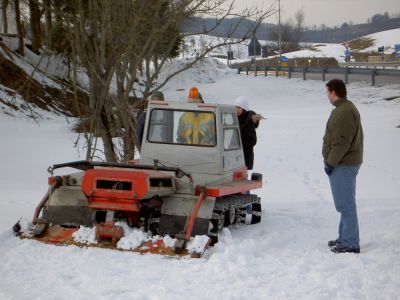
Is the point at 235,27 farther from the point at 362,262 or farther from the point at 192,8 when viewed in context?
the point at 362,262

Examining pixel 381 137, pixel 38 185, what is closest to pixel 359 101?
pixel 381 137

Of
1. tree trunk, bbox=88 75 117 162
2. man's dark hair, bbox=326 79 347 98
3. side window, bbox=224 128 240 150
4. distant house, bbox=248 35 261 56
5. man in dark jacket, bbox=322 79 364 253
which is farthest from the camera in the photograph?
distant house, bbox=248 35 261 56

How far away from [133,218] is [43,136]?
636 inches

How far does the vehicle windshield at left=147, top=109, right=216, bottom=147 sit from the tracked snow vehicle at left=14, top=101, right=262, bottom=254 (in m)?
0.01

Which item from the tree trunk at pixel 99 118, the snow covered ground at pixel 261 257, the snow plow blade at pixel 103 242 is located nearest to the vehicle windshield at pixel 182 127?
the snow covered ground at pixel 261 257

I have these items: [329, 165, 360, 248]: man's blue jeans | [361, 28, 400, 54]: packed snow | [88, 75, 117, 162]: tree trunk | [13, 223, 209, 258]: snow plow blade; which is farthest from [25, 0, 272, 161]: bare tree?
[361, 28, 400, 54]: packed snow

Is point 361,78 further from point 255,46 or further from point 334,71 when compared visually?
point 255,46

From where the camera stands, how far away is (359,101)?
32875mm

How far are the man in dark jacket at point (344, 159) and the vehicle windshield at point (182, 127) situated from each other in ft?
6.43

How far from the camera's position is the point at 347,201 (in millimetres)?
7973

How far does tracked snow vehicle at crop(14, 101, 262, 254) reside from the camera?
8234 millimetres

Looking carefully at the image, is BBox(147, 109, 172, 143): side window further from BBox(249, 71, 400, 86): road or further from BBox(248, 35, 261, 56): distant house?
BBox(249, 71, 400, 86): road

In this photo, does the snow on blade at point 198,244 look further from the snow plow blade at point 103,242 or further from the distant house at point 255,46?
the distant house at point 255,46

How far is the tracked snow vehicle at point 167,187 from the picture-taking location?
324 inches
